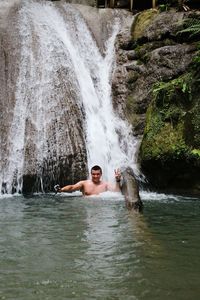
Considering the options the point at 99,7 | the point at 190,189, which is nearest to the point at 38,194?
the point at 190,189

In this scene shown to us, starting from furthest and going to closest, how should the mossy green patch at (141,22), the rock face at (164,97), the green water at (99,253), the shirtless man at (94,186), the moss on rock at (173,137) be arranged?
the mossy green patch at (141,22)
the rock face at (164,97)
the moss on rock at (173,137)
the shirtless man at (94,186)
the green water at (99,253)

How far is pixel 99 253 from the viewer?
5230 mm

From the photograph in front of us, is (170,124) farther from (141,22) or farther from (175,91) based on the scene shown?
(141,22)

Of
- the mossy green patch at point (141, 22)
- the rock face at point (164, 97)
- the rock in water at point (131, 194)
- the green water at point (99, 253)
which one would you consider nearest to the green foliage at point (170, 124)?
the rock face at point (164, 97)

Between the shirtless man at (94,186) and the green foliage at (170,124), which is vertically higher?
the green foliage at (170,124)

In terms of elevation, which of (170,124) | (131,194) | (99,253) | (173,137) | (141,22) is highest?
(141,22)

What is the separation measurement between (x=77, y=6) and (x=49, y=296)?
551 inches

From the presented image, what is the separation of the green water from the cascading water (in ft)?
8.30

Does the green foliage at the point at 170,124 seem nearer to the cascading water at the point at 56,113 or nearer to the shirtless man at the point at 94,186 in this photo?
the cascading water at the point at 56,113

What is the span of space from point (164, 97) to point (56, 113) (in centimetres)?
266

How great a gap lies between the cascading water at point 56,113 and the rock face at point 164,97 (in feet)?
1.89

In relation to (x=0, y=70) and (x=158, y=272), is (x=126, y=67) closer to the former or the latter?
(x=0, y=70)

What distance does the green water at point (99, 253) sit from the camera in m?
4.12

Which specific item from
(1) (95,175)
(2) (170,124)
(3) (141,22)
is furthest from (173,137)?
(3) (141,22)
